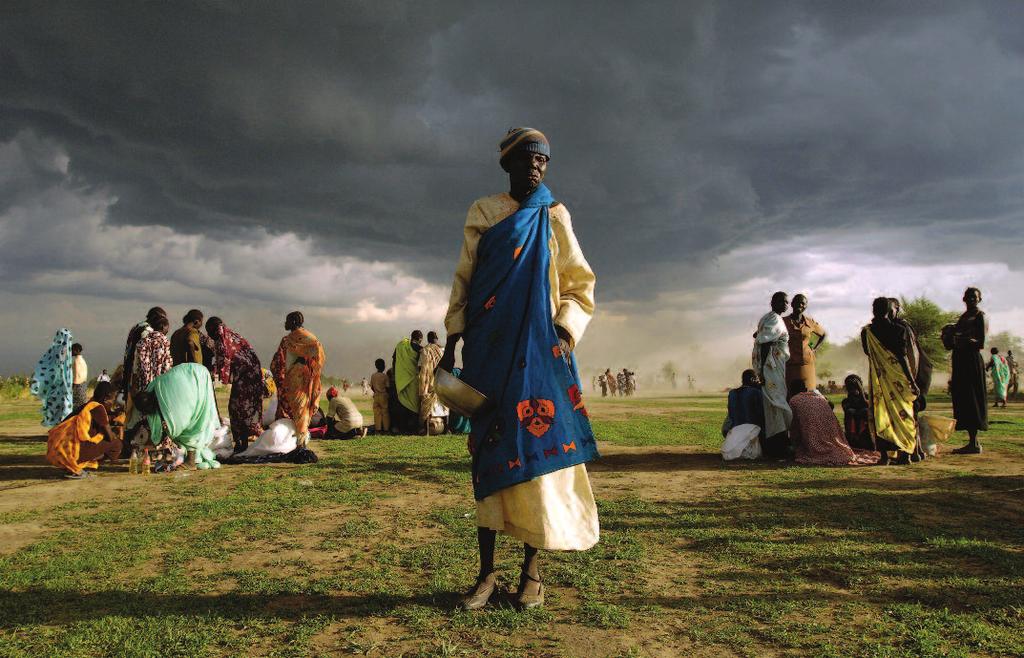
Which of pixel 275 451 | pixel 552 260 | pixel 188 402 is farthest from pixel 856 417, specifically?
pixel 188 402

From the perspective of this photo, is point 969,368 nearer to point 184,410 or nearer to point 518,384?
point 518,384

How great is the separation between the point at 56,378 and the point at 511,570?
13008mm

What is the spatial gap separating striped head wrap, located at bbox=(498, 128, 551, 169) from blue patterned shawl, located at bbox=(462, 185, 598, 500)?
34 centimetres

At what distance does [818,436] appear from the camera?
8695 millimetres

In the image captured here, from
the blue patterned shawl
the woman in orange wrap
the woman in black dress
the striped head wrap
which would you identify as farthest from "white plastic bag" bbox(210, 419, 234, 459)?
the woman in black dress

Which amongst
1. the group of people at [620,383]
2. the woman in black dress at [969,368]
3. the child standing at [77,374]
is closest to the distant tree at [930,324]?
the group of people at [620,383]

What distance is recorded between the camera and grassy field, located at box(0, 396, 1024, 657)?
3018 mm

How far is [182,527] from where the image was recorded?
5402 millimetres

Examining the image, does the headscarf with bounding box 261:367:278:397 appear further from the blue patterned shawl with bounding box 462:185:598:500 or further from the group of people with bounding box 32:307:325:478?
the blue patterned shawl with bounding box 462:185:598:500

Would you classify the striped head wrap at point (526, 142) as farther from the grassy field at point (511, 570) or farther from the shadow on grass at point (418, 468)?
the shadow on grass at point (418, 468)

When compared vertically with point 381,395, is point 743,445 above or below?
below

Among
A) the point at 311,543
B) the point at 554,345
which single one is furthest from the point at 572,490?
the point at 311,543

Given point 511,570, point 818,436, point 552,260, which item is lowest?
point 511,570

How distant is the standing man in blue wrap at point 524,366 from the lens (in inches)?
126
